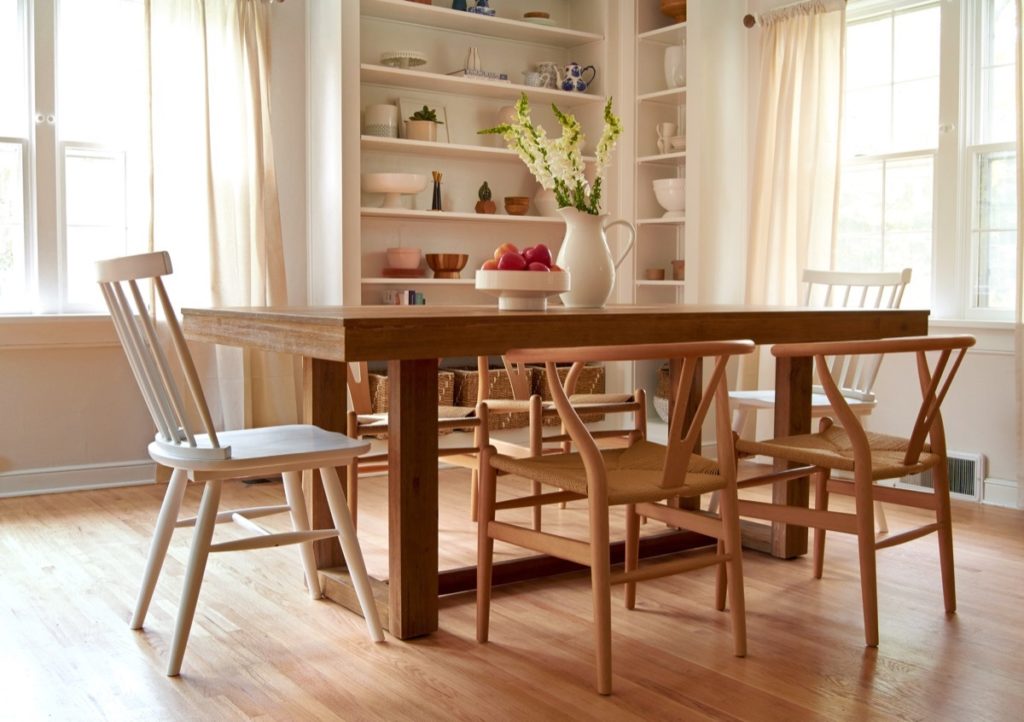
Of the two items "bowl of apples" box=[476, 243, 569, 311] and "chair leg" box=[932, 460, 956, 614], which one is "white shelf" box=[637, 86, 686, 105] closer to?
"bowl of apples" box=[476, 243, 569, 311]

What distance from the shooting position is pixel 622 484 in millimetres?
2303

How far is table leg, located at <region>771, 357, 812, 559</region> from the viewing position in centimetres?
328

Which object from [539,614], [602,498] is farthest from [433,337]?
[539,614]

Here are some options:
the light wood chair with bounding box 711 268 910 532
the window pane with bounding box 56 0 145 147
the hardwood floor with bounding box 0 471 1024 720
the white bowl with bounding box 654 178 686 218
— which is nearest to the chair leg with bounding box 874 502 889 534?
the light wood chair with bounding box 711 268 910 532

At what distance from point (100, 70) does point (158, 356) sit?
9.20ft

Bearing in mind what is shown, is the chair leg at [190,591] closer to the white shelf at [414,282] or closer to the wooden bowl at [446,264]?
the white shelf at [414,282]

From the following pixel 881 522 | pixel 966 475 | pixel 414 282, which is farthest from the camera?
pixel 414 282

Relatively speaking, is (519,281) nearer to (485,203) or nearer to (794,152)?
(794,152)

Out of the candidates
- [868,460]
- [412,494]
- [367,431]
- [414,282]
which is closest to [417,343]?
[412,494]

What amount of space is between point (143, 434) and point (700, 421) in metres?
3.13

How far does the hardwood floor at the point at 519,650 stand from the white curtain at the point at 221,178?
1407mm

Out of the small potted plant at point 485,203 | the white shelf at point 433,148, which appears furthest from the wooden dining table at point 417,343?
the small potted plant at point 485,203

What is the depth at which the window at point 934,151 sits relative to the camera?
14.2 feet

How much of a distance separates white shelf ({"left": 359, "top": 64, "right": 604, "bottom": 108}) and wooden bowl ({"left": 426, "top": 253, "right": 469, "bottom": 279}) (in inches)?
33.0
